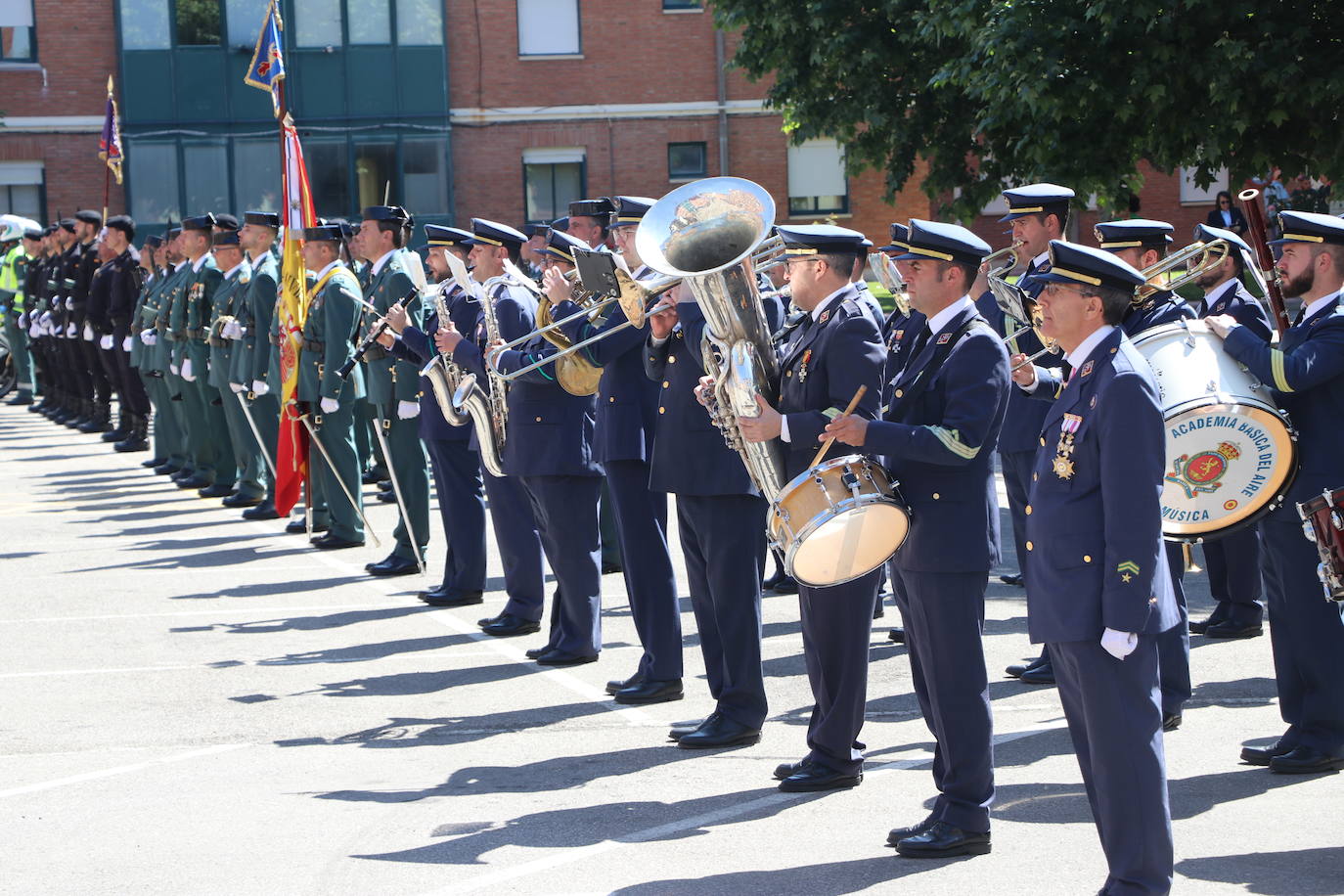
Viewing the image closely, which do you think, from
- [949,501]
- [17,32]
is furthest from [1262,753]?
[17,32]

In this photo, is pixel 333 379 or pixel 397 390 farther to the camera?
pixel 333 379

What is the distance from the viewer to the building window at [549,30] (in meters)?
33.2

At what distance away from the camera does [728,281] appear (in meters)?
6.29

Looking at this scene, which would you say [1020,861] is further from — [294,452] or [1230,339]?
[294,452]

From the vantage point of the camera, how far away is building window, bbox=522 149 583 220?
33531mm

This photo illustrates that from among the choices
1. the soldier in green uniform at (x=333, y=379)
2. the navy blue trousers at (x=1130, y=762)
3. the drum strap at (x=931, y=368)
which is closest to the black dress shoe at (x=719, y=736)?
the drum strap at (x=931, y=368)

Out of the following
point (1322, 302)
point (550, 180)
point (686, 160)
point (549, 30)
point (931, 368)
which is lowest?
point (931, 368)

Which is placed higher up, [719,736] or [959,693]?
[959,693]

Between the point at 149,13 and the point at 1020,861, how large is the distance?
30270 mm

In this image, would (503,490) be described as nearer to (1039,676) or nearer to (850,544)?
(1039,676)

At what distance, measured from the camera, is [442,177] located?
33406 millimetres

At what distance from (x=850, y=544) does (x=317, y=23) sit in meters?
28.9

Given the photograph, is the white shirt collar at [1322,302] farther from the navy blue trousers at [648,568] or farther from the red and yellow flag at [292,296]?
the red and yellow flag at [292,296]

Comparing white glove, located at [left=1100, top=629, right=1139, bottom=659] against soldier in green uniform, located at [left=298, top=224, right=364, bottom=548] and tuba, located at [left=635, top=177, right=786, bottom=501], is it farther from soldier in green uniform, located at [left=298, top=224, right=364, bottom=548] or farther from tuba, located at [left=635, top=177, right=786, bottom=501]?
soldier in green uniform, located at [left=298, top=224, right=364, bottom=548]
